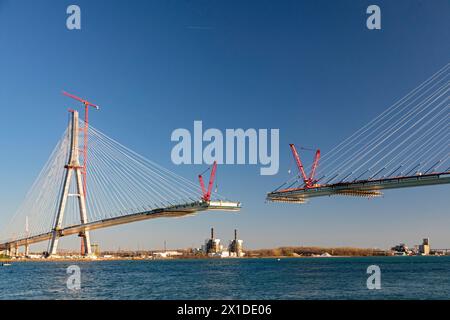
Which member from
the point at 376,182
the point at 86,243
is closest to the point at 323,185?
the point at 376,182

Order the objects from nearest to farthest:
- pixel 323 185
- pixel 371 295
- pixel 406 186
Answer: pixel 371 295, pixel 406 186, pixel 323 185

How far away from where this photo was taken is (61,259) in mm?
127500

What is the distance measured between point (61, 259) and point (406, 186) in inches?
3468

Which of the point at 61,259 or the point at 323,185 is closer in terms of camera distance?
the point at 323,185
